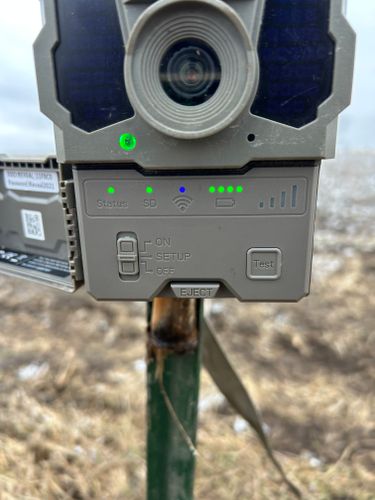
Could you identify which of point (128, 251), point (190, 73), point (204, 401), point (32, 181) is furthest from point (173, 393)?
point (204, 401)

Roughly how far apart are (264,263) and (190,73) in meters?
0.28

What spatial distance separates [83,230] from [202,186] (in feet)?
0.61

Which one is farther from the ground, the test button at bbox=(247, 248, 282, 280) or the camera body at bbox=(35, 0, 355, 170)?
the camera body at bbox=(35, 0, 355, 170)

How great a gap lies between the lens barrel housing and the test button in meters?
0.19

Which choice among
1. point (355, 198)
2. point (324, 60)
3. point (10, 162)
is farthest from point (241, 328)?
point (355, 198)

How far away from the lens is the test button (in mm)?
612

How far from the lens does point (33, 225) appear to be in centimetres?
83

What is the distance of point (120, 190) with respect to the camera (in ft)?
1.98

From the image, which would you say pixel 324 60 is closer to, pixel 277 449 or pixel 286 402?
pixel 277 449

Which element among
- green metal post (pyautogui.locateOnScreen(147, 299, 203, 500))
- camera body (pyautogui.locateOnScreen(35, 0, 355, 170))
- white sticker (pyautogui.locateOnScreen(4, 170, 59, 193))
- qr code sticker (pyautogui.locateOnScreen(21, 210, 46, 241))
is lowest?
green metal post (pyautogui.locateOnScreen(147, 299, 203, 500))

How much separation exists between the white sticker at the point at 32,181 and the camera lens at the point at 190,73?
0.96 feet

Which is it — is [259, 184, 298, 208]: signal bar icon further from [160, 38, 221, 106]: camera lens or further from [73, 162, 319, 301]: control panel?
[160, 38, 221, 106]: camera lens

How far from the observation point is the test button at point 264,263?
0.61 m

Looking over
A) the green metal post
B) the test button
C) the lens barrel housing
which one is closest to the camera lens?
the lens barrel housing
